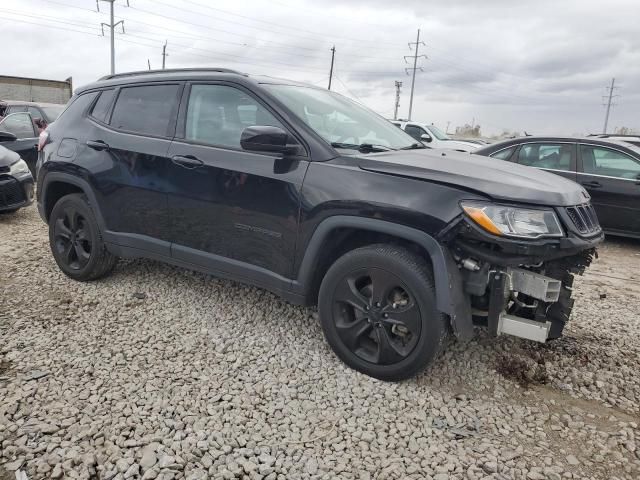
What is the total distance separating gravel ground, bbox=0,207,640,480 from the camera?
2.31m

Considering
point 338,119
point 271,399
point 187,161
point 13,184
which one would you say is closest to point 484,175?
point 338,119

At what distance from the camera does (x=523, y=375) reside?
3.13 metres

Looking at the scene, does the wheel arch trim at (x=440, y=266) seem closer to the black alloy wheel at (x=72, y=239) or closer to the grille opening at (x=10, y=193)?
the black alloy wheel at (x=72, y=239)

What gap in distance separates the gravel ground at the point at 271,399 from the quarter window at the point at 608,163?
334 cm

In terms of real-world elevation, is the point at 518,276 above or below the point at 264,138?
below

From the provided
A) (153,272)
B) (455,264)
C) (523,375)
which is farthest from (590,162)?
(153,272)

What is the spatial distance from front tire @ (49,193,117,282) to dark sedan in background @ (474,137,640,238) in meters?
5.80

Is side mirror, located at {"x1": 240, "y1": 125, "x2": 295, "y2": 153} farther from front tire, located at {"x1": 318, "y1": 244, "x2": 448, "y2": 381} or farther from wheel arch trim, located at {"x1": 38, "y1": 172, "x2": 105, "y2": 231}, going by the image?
wheel arch trim, located at {"x1": 38, "y1": 172, "x2": 105, "y2": 231}

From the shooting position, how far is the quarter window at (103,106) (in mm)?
4172

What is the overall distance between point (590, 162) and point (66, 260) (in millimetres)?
6444

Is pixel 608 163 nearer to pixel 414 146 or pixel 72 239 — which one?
pixel 414 146

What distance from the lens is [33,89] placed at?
20.2 m

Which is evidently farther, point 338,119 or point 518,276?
point 338,119

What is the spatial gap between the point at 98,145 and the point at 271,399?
256 centimetres
